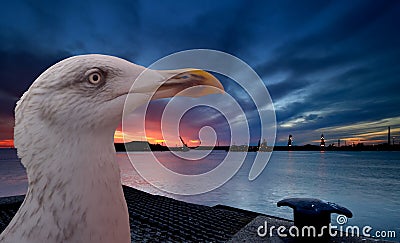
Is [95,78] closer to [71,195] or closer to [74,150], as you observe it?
[74,150]

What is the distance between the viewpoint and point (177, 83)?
40.9 inches

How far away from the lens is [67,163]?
2.88ft

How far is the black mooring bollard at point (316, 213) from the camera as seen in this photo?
87.7 inches

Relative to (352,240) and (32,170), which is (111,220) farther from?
(352,240)

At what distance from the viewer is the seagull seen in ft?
2.82

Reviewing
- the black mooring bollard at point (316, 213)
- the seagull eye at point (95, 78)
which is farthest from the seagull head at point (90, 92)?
→ the black mooring bollard at point (316, 213)

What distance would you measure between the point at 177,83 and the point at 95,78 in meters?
0.35

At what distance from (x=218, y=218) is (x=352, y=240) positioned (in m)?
2.70

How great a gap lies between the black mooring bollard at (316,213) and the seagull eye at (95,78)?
7.36ft

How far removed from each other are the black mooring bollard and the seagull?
1942 millimetres

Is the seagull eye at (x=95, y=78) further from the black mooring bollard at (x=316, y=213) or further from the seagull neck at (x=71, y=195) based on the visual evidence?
the black mooring bollard at (x=316, y=213)

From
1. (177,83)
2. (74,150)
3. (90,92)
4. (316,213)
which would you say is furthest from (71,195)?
(316,213)

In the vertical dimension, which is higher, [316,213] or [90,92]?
[90,92]

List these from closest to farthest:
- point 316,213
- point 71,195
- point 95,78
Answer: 1. point 71,195
2. point 95,78
3. point 316,213
